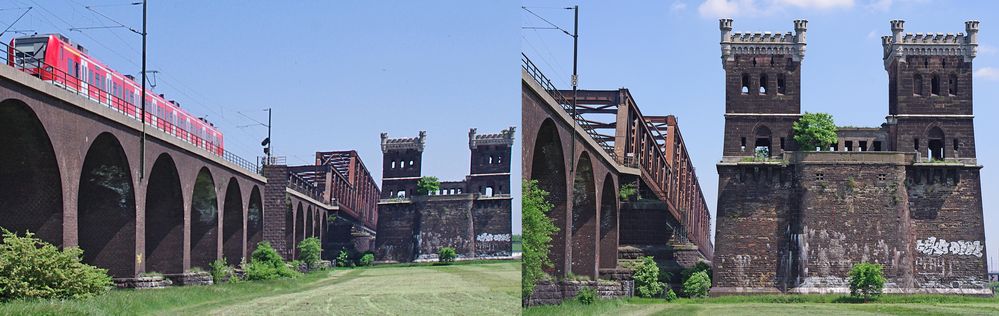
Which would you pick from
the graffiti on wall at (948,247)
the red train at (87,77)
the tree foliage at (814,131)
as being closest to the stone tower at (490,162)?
the red train at (87,77)

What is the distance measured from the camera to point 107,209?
30281mm

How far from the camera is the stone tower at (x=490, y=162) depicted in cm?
1927

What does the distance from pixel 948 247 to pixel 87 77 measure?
66290 millimetres

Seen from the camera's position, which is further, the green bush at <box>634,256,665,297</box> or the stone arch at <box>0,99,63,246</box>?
the green bush at <box>634,256,665,297</box>

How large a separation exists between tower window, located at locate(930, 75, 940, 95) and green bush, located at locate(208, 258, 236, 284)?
66732 millimetres

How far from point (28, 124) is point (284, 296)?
7698 millimetres

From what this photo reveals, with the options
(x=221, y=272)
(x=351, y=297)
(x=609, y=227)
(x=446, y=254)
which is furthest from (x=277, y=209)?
(x=609, y=227)

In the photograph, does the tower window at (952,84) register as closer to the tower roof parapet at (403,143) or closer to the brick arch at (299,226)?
the brick arch at (299,226)

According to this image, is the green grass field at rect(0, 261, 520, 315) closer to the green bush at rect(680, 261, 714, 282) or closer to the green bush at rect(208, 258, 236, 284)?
the green bush at rect(208, 258, 236, 284)

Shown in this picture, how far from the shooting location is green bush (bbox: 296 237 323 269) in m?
32.0

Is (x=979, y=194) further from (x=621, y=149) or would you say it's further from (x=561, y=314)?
(x=561, y=314)

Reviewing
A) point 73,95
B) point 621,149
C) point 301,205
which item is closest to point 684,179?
point 621,149

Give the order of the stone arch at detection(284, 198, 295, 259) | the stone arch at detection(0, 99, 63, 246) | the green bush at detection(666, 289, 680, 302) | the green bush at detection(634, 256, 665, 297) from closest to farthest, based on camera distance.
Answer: the stone arch at detection(0, 99, 63, 246) < the stone arch at detection(284, 198, 295, 259) < the green bush at detection(634, 256, 665, 297) < the green bush at detection(666, 289, 680, 302)

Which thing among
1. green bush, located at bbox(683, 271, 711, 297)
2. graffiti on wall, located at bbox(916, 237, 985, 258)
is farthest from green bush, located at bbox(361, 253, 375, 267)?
graffiti on wall, located at bbox(916, 237, 985, 258)
